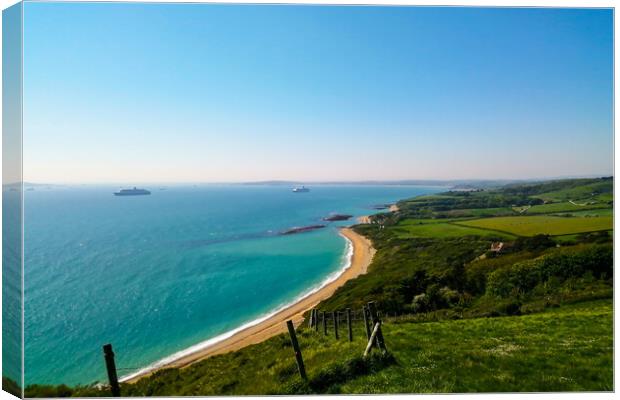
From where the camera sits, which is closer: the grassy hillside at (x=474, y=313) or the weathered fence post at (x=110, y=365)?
the weathered fence post at (x=110, y=365)

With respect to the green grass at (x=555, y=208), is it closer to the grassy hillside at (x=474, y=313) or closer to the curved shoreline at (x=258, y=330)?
the grassy hillside at (x=474, y=313)

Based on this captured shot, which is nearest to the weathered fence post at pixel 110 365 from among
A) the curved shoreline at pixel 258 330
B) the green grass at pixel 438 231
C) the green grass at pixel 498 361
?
the green grass at pixel 498 361

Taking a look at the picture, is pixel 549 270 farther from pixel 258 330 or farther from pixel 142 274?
pixel 142 274

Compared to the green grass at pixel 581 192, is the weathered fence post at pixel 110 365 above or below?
below

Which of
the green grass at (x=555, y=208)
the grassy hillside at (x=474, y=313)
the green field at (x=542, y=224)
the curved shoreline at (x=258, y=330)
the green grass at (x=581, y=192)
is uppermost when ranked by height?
the green grass at (x=581, y=192)

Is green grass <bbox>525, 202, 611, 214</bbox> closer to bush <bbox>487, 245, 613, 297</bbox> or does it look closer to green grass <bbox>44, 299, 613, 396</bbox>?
bush <bbox>487, 245, 613, 297</bbox>

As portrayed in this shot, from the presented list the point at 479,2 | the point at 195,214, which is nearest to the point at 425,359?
the point at 479,2

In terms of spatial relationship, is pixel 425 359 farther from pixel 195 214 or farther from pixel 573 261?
pixel 195 214

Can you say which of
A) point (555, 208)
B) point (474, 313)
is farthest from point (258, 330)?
point (555, 208)
